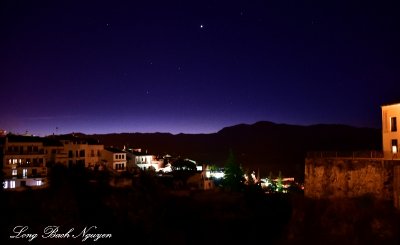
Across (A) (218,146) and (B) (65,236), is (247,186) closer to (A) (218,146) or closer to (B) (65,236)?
(B) (65,236)

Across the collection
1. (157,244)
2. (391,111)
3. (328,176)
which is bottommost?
(157,244)

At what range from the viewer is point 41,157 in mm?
49031

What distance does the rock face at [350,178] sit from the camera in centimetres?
2919

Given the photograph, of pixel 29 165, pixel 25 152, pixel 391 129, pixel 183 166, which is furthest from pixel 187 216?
pixel 391 129

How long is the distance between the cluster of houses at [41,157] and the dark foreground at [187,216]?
5.71m

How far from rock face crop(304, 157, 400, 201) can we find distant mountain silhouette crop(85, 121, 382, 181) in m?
68.0

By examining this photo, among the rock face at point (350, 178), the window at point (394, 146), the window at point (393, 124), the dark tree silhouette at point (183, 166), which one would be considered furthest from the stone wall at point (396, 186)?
the dark tree silhouette at point (183, 166)

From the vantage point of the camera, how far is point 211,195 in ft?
154

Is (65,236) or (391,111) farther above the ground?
(391,111)

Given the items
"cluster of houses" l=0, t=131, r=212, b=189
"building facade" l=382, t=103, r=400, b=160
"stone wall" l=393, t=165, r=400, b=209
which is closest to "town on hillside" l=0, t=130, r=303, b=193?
"cluster of houses" l=0, t=131, r=212, b=189

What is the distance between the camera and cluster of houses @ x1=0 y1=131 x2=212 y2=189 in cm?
4453

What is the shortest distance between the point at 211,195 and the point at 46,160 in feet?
75.9

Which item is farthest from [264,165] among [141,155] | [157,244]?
[157,244]

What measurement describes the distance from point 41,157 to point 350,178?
125 ft
